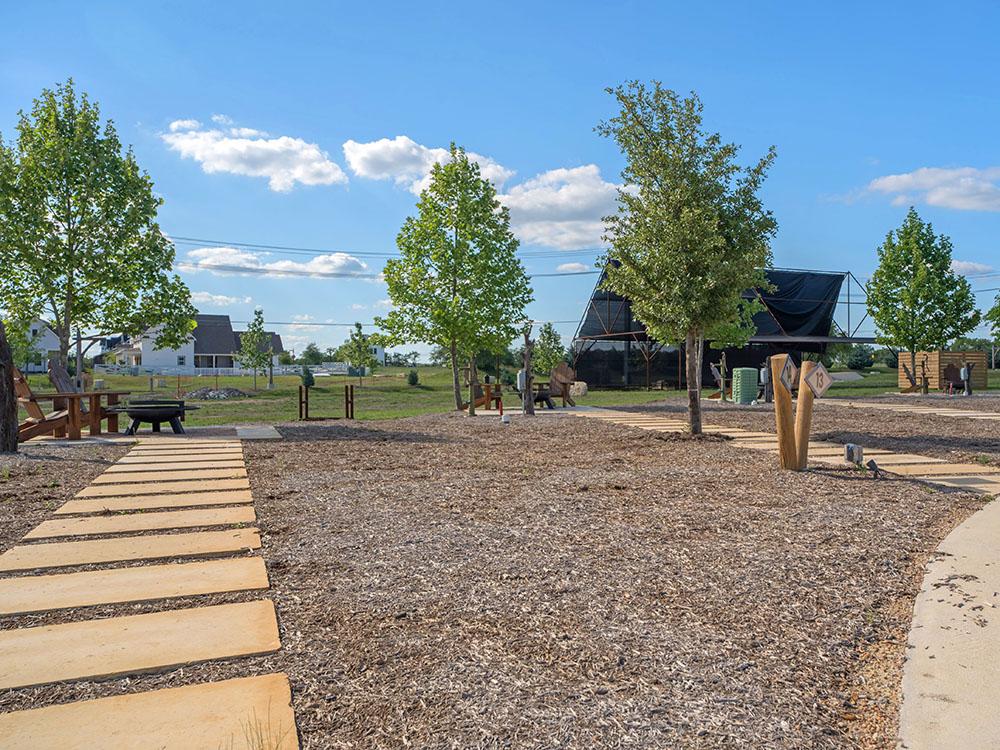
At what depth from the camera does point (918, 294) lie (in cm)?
2820

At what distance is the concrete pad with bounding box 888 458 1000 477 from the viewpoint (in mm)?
7664

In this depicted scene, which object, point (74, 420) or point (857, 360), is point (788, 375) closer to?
point (74, 420)

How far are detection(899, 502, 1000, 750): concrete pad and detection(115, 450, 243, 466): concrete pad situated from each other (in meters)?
7.98

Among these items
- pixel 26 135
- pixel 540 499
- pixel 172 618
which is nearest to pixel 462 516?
pixel 540 499

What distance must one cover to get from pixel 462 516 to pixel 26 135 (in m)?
14.5

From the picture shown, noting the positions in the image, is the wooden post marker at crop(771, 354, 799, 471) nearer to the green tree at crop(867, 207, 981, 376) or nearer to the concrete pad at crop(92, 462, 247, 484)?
the concrete pad at crop(92, 462, 247, 484)

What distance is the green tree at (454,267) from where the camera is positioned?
18.3 metres

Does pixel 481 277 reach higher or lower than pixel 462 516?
higher

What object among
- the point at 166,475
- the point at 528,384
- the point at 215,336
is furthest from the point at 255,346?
the point at 166,475

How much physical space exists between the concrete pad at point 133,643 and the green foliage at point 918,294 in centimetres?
3089

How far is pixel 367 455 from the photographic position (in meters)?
9.42

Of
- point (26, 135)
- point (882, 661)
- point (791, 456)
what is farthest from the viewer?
point (26, 135)

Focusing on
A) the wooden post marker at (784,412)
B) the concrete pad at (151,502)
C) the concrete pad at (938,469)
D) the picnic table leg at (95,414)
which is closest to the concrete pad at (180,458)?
the concrete pad at (151,502)

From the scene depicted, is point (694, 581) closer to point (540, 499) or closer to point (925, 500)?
point (540, 499)
